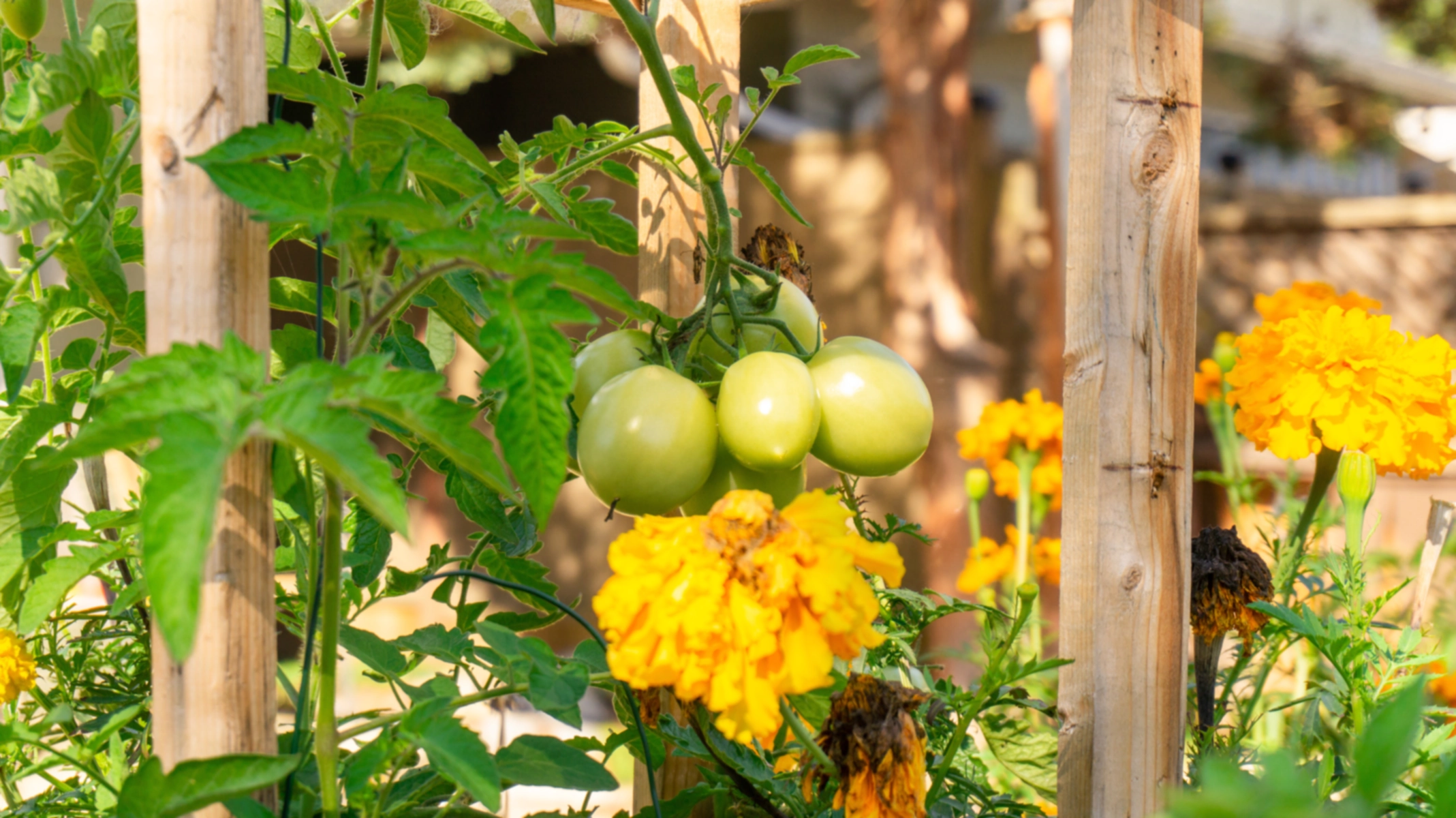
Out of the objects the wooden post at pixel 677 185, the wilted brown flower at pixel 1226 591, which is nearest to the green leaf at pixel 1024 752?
the wilted brown flower at pixel 1226 591

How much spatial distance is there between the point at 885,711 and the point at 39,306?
0.55m

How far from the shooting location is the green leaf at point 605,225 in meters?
0.76

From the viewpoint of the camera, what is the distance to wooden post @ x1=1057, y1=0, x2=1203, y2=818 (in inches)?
27.6

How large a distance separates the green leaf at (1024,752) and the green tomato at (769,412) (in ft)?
1.50

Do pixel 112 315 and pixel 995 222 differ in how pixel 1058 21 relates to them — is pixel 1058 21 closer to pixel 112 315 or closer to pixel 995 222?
pixel 995 222

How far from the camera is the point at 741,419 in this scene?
1.96 feet

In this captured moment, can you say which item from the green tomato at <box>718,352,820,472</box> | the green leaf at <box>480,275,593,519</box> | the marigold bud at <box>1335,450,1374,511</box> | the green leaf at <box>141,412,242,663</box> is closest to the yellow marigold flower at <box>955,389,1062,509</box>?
the marigold bud at <box>1335,450,1374,511</box>

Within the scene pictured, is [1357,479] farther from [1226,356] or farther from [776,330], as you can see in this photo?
[776,330]

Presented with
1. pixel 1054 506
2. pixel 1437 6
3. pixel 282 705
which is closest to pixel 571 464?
pixel 1054 506

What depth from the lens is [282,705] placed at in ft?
8.47

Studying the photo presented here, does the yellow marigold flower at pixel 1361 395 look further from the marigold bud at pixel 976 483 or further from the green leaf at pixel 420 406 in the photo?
the green leaf at pixel 420 406

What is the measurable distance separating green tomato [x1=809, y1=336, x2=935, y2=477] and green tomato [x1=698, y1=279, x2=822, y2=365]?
0.20 feet

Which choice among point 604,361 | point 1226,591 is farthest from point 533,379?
point 1226,591

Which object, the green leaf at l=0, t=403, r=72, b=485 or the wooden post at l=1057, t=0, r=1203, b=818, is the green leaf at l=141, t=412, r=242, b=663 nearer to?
the green leaf at l=0, t=403, r=72, b=485
